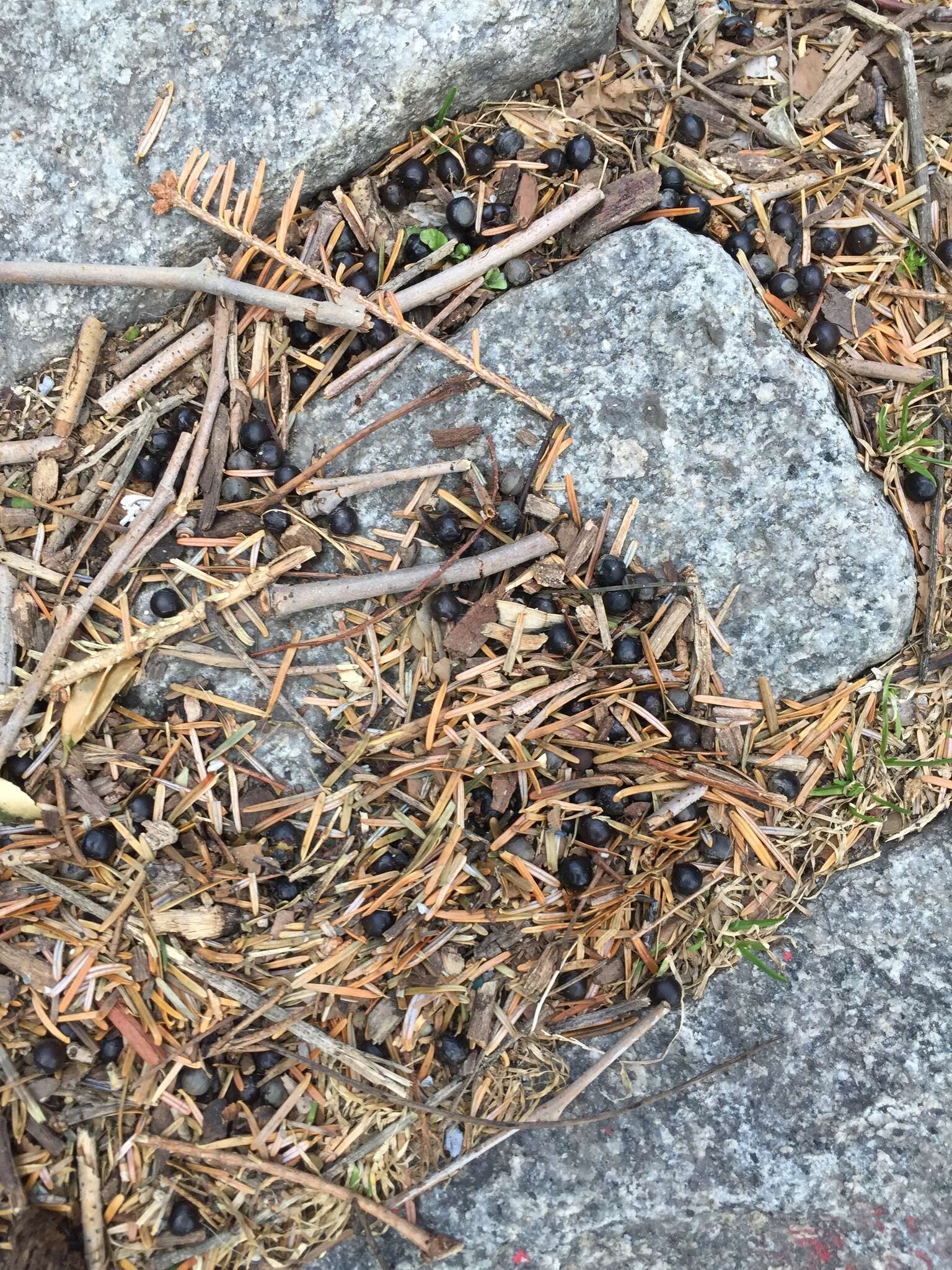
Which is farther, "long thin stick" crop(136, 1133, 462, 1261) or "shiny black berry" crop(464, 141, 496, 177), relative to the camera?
"shiny black berry" crop(464, 141, 496, 177)

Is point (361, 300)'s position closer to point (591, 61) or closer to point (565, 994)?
point (591, 61)

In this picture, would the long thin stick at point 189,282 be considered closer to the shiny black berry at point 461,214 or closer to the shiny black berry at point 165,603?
the shiny black berry at point 461,214

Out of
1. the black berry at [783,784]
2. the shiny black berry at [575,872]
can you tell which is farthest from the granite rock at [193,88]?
the black berry at [783,784]

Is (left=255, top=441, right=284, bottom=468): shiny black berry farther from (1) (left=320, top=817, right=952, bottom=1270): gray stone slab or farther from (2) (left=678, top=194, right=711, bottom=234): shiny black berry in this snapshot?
(1) (left=320, top=817, right=952, bottom=1270): gray stone slab

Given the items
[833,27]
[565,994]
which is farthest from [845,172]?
[565,994]

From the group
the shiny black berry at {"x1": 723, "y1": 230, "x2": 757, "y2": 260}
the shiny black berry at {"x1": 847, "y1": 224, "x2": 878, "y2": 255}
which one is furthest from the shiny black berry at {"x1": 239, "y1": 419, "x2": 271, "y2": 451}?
the shiny black berry at {"x1": 847, "y1": 224, "x2": 878, "y2": 255}

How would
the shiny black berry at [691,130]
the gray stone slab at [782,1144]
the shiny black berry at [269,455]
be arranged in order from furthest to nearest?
the shiny black berry at [691,130], the shiny black berry at [269,455], the gray stone slab at [782,1144]
